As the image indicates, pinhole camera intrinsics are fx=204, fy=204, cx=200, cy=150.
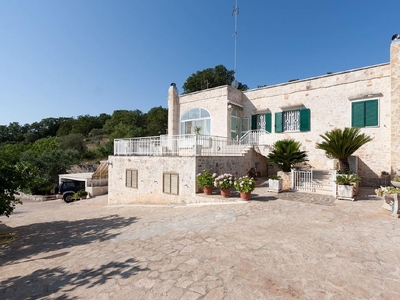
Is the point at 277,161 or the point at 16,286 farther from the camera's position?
the point at 277,161

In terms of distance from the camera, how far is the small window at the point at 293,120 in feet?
42.8

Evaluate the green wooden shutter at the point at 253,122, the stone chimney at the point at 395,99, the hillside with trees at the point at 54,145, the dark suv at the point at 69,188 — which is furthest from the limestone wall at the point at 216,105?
the dark suv at the point at 69,188

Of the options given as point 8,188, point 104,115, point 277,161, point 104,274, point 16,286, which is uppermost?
point 104,115

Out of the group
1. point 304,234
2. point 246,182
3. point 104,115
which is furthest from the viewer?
point 104,115

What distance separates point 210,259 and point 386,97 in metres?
12.8

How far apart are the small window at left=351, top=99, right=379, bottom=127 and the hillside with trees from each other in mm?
15544

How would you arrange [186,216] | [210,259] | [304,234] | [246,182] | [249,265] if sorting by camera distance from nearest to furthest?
[249,265] < [210,259] < [304,234] < [186,216] < [246,182]

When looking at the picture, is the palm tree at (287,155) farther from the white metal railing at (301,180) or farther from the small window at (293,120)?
the small window at (293,120)

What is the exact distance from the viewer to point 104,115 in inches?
2623

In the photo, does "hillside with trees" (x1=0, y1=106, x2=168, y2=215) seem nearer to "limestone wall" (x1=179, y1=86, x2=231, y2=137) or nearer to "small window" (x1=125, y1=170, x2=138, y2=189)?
"small window" (x1=125, y1=170, x2=138, y2=189)

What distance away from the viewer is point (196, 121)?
1667cm

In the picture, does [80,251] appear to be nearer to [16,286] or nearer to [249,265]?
[16,286]

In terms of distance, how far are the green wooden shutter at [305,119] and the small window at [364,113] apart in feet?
7.34

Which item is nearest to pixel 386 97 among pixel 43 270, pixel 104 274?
pixel 104 274
